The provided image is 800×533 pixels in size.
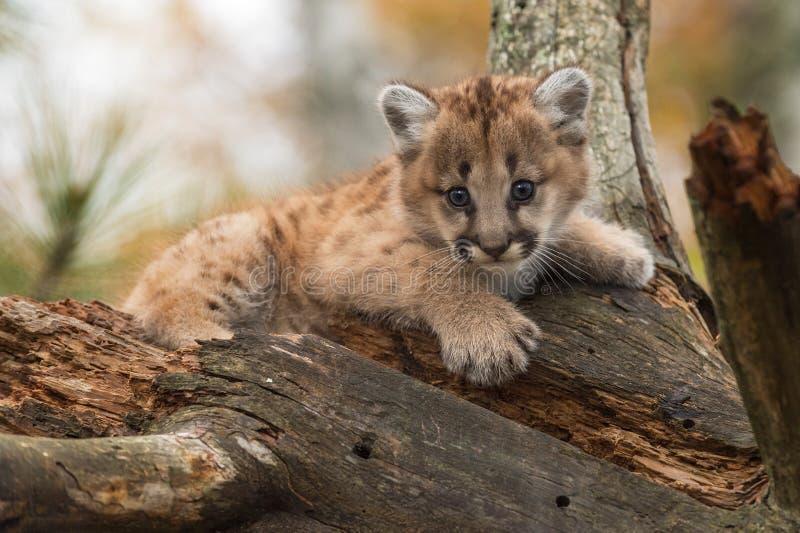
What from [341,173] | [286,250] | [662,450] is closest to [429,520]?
[662,450]

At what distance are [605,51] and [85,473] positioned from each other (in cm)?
545

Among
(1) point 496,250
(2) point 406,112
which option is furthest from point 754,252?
(2) point 406,112

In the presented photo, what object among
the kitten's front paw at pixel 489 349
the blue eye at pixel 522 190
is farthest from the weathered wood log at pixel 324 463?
the blue eye at pixel 522 190

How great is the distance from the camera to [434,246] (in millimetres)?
5629

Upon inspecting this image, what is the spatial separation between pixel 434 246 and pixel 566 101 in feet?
4.29

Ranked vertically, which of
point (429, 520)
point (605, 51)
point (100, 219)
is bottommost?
point (429, 520)

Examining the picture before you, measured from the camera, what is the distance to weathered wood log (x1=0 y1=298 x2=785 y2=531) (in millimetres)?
3055

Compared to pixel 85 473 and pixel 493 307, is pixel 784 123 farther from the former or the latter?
pixel 85 473

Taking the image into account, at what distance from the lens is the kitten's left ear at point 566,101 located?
17.9 ft

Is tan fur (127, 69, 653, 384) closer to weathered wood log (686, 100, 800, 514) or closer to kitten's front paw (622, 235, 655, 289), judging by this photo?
kitten's front paw (622, 235, 655, 289)

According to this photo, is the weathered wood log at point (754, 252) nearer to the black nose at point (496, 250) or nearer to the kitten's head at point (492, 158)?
the black nose at point (496, 250)

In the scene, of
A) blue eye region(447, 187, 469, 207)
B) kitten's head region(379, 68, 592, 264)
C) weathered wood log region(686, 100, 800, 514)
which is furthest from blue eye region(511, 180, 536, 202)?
weathered wood log region(686, 100, 800, 514)

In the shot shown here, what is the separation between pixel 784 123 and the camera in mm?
14906

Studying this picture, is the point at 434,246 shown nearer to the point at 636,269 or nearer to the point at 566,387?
the point at 636,269
